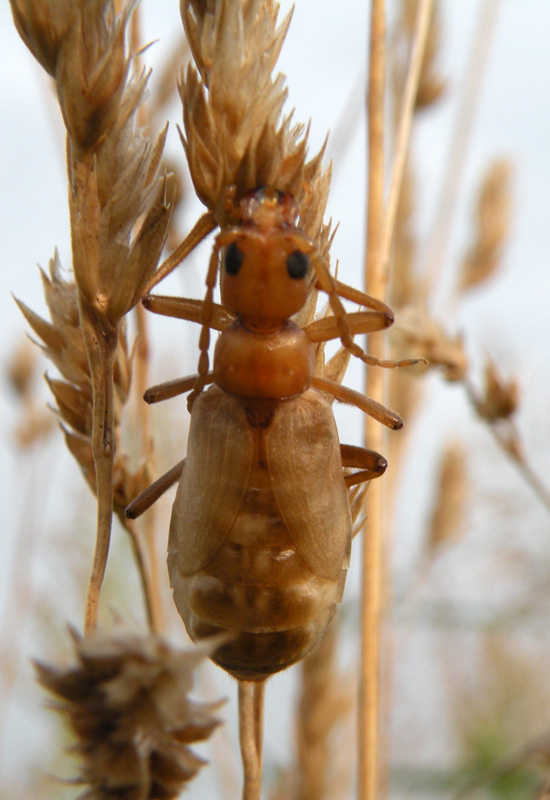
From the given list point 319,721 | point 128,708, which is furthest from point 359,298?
point 319,721

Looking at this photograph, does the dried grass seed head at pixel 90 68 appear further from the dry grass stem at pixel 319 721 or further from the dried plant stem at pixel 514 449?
the dry grass stem at pixel 319 721

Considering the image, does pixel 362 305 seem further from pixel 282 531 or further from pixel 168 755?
pixel 168 755

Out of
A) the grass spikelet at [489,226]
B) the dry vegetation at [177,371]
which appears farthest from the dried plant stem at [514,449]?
the grass spikelet at [489,226]

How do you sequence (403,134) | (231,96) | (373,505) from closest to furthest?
(231,96), (373,505), (403,134)

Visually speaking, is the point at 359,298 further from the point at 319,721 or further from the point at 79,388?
the point at 319,721

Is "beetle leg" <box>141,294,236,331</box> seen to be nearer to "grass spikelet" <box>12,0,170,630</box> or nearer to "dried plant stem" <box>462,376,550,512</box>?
"grass spikelet" <box>12,0,170,630</box>

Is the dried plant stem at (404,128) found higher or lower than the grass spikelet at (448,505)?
higher

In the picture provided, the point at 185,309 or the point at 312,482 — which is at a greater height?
the point at 185,309
